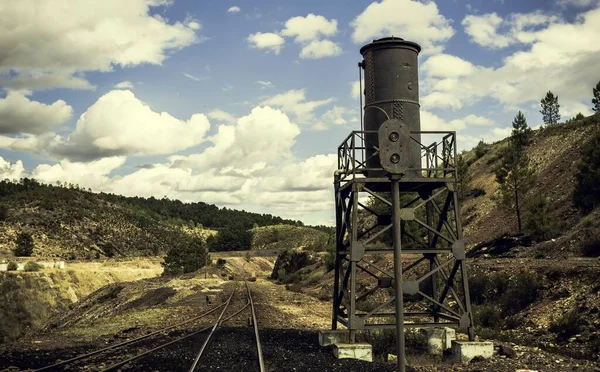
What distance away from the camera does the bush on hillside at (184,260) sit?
5641 cm

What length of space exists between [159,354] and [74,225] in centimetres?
9107

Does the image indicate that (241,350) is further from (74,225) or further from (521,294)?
(74,225)

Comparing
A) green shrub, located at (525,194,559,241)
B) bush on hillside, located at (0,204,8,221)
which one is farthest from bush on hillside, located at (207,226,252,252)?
green shrub, located at (525,194,559,241)

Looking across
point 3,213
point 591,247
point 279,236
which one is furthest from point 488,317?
point 279,236

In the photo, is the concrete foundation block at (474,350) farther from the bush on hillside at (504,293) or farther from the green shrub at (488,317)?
the bush on hillside at (504,293)

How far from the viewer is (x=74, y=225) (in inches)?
3693

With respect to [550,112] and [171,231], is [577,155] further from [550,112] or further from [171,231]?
[171,231]

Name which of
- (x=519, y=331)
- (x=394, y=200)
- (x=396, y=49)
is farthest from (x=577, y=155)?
(x=394, y=200)

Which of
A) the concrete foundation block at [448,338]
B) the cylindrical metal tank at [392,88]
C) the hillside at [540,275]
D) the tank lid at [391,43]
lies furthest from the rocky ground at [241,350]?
the tank lid at [391,43]

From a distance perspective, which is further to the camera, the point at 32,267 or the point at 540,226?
the point at 32,267

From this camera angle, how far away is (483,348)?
11.4m

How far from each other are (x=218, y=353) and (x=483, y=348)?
6.28 m

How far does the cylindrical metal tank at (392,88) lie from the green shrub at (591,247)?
13.1 m

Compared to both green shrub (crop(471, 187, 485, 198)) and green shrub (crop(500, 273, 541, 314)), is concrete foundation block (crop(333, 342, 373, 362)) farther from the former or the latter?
green shrub (crop(471, 187, 485, 198))
